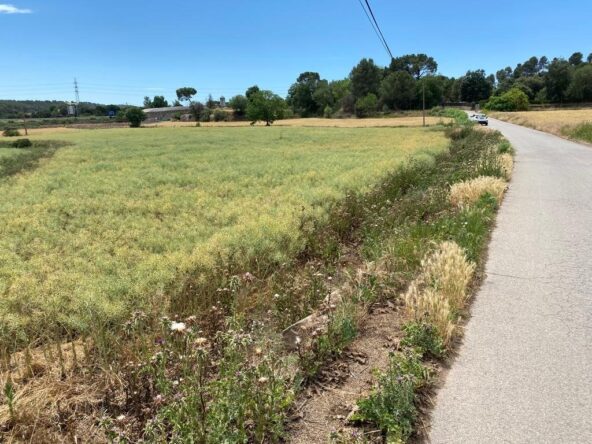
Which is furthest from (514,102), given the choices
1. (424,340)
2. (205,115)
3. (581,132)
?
(424,340)

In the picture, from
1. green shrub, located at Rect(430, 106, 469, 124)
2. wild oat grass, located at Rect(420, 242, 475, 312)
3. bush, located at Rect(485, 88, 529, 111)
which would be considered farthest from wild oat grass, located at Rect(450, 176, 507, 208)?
bush, located at Rect(485, 88, 529, 111)

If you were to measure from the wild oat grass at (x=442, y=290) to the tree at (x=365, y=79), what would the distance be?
5375 inches

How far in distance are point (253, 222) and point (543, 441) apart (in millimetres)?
7324

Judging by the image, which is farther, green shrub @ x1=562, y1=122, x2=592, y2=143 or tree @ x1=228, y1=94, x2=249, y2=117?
tree @ x1=228, y1=94, x2=249, y2=117

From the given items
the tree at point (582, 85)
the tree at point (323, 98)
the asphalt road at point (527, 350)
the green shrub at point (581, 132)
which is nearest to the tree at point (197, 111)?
the tree at point (323, 98)

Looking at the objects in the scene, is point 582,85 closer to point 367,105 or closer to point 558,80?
point 558,80

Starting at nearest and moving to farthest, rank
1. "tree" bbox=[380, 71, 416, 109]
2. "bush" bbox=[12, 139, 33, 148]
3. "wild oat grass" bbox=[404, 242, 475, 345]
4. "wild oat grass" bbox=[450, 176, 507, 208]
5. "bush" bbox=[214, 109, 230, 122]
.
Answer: "wild oat grass" bbox=[404, 242, 475, 345] < "wild oat grass" bbox=[450, 176, 507, 208] < "bush" bbox=[12, 139, 33, 148] < "tree" bbox=[380, 71, 416, 109] < "bush" bbox=[214, 109, 230, 122]

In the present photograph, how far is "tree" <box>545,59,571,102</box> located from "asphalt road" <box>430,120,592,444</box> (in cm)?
12717

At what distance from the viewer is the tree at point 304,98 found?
510ft

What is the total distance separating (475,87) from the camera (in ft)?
469

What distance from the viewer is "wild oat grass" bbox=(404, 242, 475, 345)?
4246 millimetres

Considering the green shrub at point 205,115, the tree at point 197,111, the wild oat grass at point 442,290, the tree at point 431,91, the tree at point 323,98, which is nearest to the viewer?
the wild oat grass at point 442,290

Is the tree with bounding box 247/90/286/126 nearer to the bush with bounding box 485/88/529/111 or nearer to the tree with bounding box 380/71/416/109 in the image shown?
the tree with bounding box 380/71/416/109

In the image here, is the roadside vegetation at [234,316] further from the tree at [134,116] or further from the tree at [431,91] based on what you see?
the tree at [431,91]
